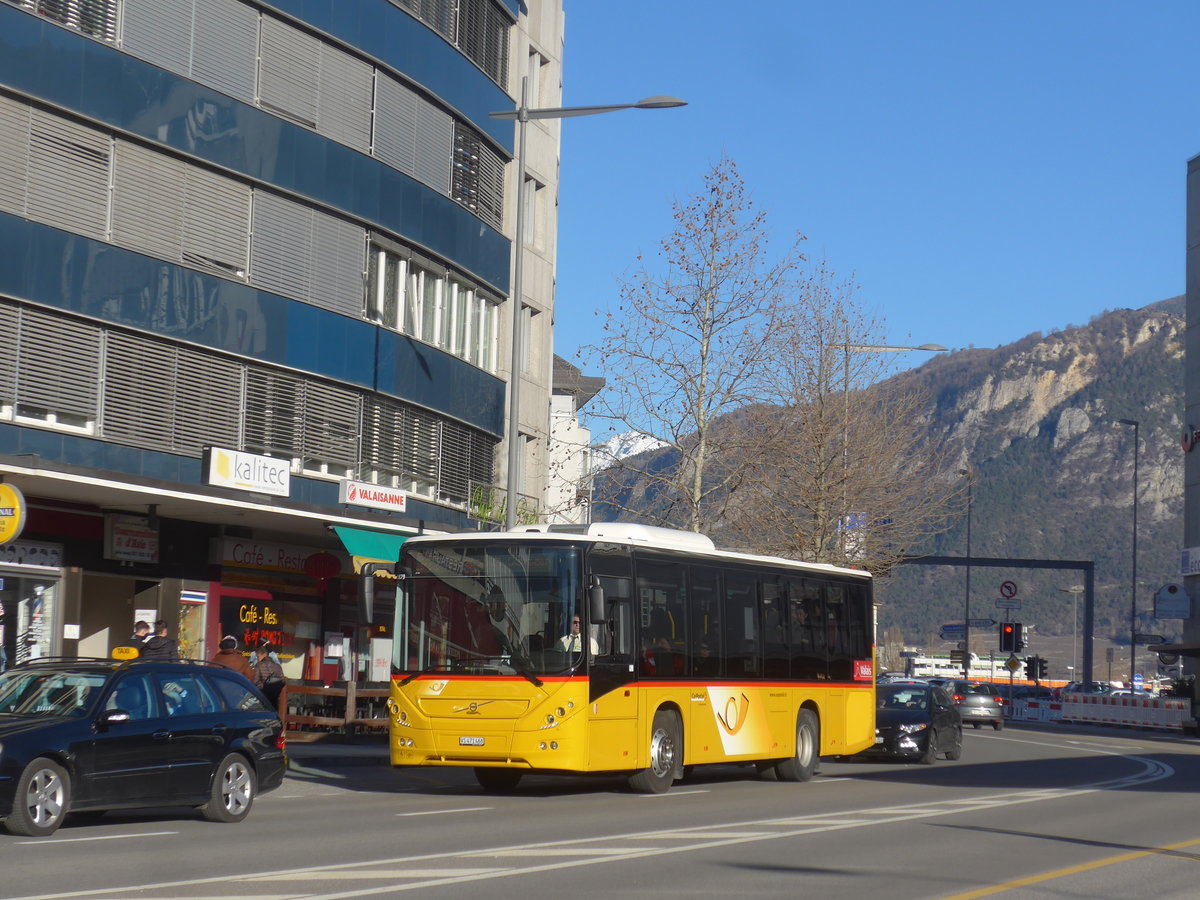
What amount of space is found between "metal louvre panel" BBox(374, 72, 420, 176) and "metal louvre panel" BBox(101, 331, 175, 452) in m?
7.20

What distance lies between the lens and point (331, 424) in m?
30.8

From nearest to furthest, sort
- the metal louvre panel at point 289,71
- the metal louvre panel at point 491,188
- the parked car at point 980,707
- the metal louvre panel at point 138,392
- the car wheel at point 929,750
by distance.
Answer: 1. the metal louvre panel at point 138,392
2. the car wheel at point 929,750
3. the metal louvre panel at point 289,71
4. the metal louvre panel at point 491,188
5. the parked car at point 980,707

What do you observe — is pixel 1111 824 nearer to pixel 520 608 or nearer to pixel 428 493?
pixel 520 608

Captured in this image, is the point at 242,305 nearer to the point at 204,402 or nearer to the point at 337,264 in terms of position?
the point at 204,402

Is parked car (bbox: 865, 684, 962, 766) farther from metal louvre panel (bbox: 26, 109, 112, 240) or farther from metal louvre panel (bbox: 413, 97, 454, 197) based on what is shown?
metal louvre panel (bbox: 26, 109, 112, 240)

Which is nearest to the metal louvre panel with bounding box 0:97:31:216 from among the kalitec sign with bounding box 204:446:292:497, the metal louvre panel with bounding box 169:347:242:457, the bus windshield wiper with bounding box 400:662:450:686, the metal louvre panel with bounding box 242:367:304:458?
the metal louvre panel with bounding box 169:347:242:457

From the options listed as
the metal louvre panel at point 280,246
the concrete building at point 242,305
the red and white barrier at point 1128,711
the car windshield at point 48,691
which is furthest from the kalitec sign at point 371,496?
the red and white barrier at point 1128,711

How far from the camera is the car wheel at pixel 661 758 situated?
1978 centimetres

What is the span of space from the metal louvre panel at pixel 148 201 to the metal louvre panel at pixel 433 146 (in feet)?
23.2

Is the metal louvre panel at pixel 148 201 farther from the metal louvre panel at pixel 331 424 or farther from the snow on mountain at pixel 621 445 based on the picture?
the snow on mountain at pixel 621 445

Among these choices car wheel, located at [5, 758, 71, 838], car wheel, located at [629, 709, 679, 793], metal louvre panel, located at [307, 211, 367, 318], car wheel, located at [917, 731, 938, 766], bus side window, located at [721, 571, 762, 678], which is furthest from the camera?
metal louvre panel, located at [307, 211, 367, 318]

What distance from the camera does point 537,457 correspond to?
143 ft

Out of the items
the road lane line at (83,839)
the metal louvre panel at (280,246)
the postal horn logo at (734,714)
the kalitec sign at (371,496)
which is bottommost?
the road lane line at (83,839)

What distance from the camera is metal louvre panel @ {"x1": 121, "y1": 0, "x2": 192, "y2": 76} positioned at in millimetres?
26078
